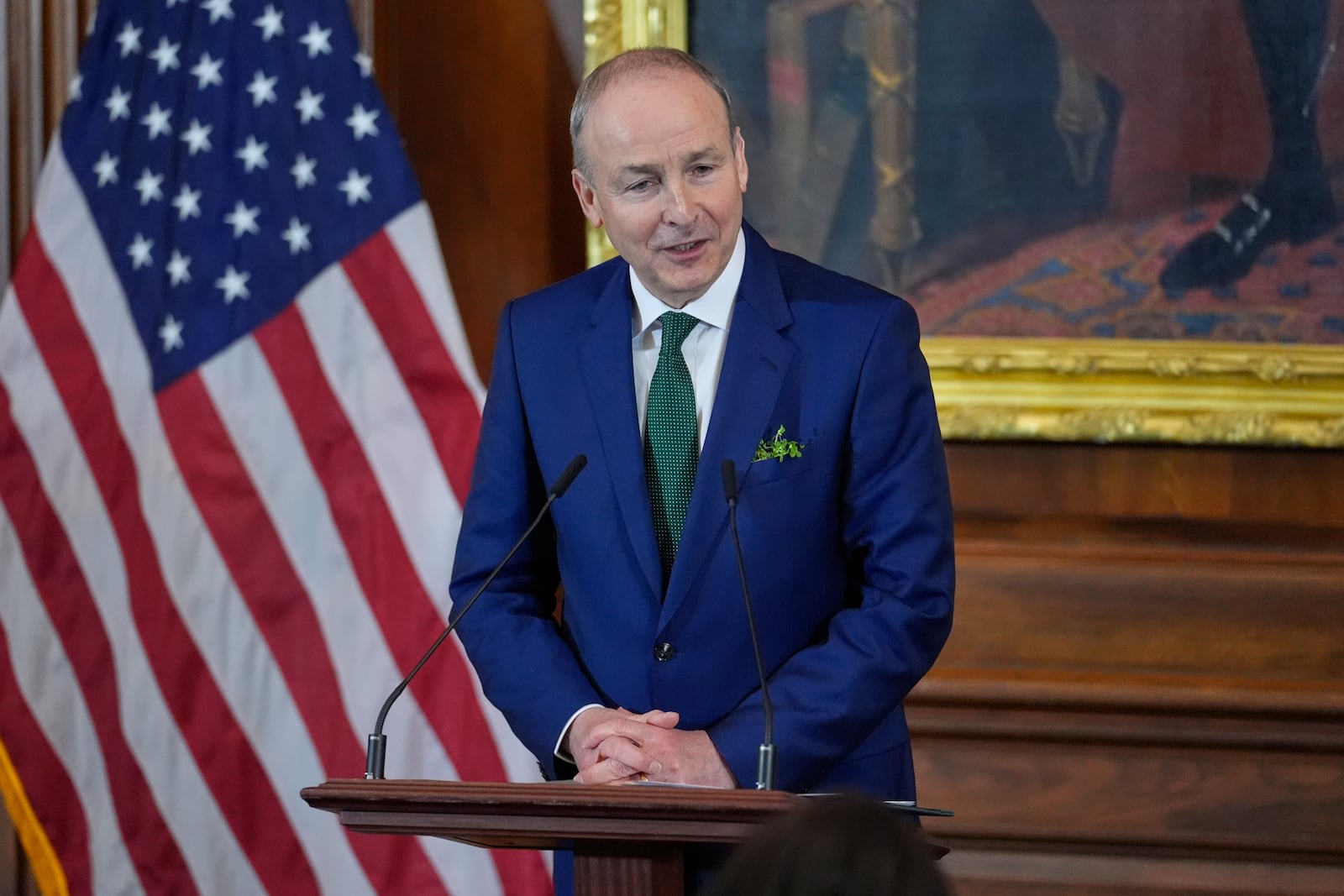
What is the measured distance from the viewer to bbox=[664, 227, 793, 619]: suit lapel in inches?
89.0

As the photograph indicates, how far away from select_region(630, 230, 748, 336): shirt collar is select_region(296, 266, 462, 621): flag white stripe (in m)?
1.36

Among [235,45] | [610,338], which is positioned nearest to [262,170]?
[235,45]

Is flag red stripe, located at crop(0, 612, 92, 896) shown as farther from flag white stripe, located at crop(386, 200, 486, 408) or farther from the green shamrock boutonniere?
the green shamrock boutonniere

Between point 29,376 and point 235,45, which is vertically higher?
point 235,45

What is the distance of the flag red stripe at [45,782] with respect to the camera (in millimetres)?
3721

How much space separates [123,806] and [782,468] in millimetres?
2134

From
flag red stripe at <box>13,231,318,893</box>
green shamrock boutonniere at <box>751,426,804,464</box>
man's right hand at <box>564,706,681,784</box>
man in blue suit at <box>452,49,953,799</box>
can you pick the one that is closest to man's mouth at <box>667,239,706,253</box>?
man in blue suit at <box>452,49,953,799</box>

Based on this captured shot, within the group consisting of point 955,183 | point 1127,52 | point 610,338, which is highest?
point 1127,52

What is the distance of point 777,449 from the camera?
2.30m

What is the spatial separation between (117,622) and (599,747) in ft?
6.50

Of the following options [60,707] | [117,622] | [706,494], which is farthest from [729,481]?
[60,707]

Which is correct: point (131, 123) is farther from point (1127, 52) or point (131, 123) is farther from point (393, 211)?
point (1127, 52)

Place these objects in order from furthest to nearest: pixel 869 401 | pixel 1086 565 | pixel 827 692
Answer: pixel 1086 565 < pixel 869 401 < pixel 827 692

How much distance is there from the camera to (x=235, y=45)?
3889mm
